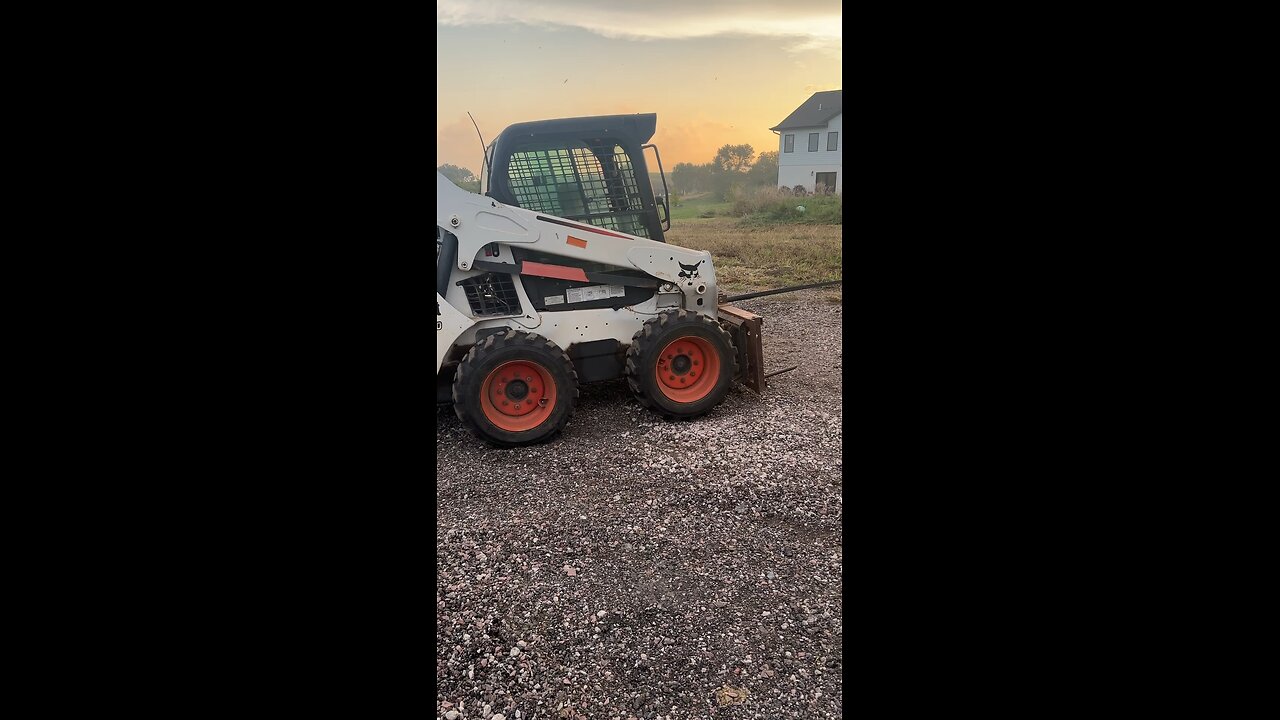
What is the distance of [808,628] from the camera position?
110 inches

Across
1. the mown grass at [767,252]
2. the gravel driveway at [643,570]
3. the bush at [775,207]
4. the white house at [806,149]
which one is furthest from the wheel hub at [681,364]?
the white house at [806,149]

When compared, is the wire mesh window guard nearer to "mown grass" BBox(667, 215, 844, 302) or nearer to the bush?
"mown grass" BBox(667, 215, 844, 302)

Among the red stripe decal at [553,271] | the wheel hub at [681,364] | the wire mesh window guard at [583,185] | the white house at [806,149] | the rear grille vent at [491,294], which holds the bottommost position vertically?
the wheel hub at [681,364]

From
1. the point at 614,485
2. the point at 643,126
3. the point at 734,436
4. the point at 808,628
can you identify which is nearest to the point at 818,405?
the point at 734,436

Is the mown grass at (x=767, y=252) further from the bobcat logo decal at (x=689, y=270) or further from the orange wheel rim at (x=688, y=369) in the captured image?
the orange wheel rim at (x=688, y=369)

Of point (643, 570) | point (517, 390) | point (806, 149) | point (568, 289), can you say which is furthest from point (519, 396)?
point (806, 149)

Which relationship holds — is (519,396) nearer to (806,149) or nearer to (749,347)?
(749,347)

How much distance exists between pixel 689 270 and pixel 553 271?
1.06 meters

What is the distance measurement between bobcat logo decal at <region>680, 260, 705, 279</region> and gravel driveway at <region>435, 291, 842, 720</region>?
1.10m

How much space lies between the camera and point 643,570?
3.29 meters

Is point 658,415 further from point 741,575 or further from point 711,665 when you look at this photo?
point 711,665

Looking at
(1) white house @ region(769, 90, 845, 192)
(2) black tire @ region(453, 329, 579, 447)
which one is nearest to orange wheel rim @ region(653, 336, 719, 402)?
(2) black tire @ region(453, 329, 579, 447)

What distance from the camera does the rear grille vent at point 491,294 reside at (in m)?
5.17

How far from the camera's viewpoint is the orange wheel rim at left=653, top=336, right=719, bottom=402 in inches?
209
